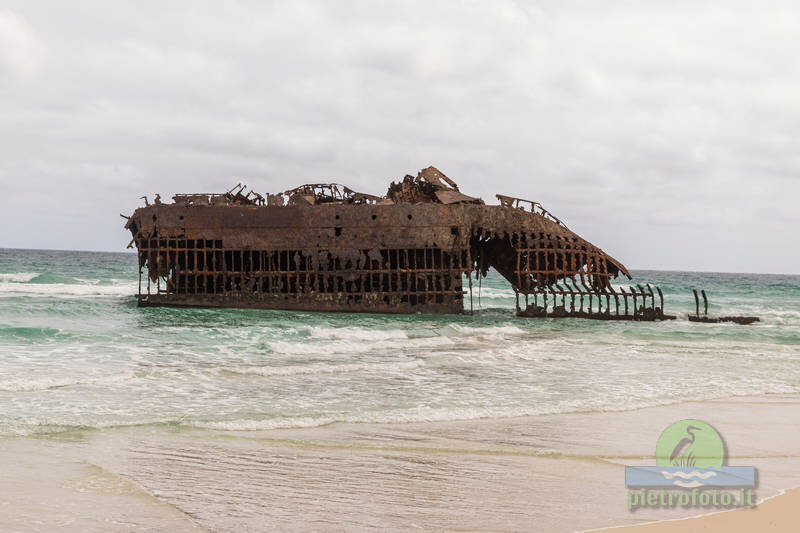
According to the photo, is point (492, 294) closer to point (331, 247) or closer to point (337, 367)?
point (331, 247)

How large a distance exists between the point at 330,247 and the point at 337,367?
10781mm

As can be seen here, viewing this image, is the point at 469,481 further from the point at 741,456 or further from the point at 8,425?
the point at 8,425

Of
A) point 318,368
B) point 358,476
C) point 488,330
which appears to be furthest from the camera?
point 488,330

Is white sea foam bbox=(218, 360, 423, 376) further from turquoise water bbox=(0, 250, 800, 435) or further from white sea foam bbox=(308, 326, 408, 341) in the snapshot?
white sea foam bbox=(308, 326, 408, 341)

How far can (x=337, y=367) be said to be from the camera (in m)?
13.1

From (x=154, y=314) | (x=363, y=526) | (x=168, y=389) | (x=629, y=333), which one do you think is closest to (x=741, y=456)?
(x=363, y=526)

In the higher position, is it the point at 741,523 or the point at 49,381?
the point at 49,381

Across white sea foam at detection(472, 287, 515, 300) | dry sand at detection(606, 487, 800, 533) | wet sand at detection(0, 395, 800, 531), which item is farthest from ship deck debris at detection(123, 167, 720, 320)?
white sea foam at detection(472, 287, 515, 300)

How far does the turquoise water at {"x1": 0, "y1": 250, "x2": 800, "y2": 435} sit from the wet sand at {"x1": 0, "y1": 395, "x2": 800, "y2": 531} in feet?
2.54

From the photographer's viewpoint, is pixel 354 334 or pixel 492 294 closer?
pixel 354 334

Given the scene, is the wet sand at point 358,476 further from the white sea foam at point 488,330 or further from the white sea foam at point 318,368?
the white sea foam at point 488,330

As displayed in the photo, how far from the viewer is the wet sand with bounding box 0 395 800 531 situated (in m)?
5.07

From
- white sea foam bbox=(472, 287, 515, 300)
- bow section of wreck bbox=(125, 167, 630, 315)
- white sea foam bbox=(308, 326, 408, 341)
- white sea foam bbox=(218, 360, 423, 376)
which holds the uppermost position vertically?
bow section of wreck bbox=(125, 167, 630, 315)

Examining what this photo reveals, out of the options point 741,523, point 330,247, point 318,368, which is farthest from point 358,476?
point 330,247
